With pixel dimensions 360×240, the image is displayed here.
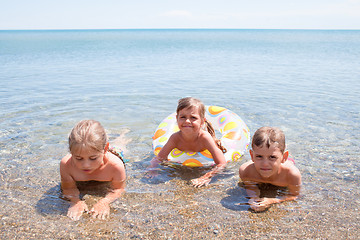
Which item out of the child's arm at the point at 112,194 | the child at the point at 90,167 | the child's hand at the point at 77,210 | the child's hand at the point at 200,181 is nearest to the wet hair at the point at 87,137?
the child at the point at 90,167

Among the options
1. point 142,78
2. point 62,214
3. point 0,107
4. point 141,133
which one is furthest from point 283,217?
point 142,78

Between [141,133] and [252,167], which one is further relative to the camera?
[141,133]

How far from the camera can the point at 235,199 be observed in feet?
11.6

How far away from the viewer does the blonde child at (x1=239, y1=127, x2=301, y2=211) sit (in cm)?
327

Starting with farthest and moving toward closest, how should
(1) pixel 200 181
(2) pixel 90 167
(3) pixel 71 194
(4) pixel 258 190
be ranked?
(1) pixel 200 181 < (4) pixel 258 190 < (3) pixel 71 194 < (2) pixel 90 167

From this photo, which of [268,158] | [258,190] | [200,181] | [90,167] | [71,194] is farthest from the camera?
[200,181]

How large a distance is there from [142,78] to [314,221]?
1032 centimetres

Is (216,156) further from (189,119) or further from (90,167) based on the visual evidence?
(90,167)

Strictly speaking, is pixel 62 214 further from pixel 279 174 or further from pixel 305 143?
pixel 305 143

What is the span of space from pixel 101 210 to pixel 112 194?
0.37m

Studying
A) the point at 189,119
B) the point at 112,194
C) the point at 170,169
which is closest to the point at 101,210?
the point at 112,194

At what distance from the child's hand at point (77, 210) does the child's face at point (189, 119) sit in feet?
5.22

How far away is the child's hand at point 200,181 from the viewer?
3.92 m

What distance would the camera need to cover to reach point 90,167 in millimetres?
3205
